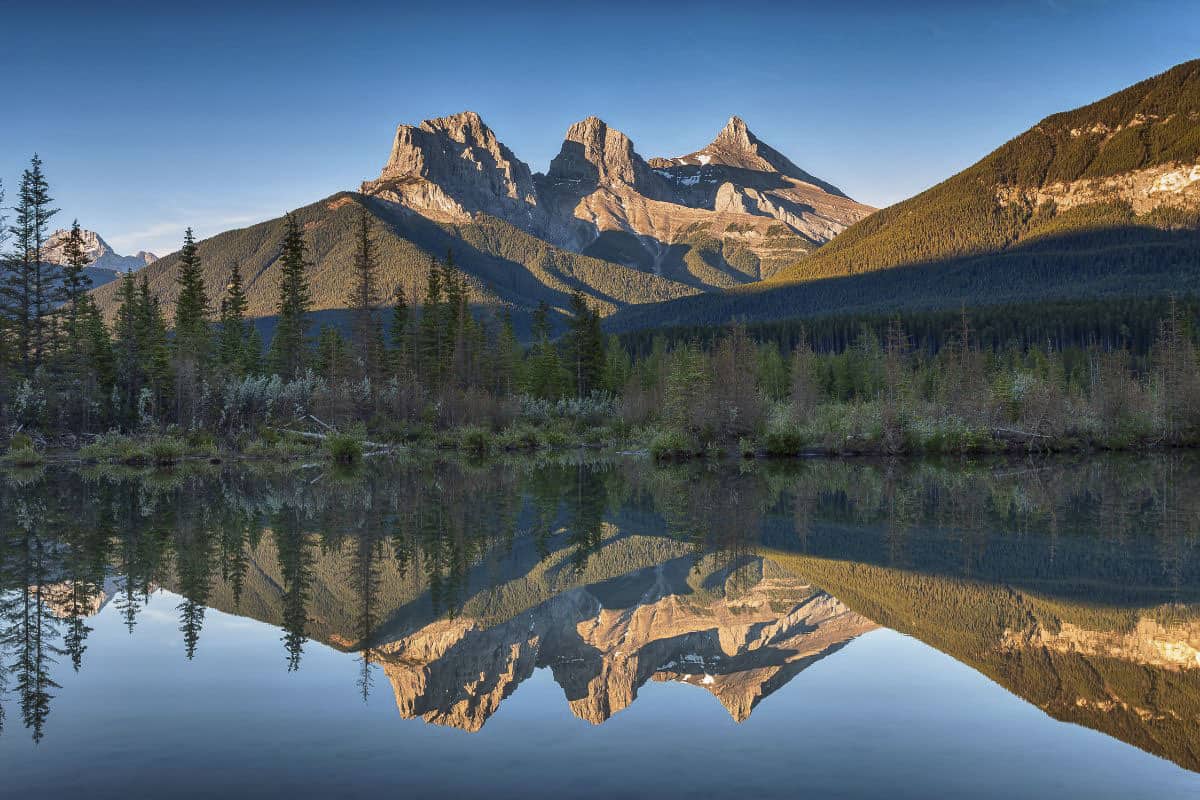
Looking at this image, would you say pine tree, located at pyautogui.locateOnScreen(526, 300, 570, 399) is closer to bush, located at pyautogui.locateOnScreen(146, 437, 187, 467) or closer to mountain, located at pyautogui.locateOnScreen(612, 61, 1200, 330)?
bush, located at pyautogui.locateOnScreen(146, 437, 187, 467)

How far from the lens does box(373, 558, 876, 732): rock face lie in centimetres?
854

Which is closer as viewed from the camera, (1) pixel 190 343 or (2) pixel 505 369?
(1) pixel 190 343

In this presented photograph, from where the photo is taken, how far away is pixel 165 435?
40.7 metres

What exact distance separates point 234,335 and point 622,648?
178ft

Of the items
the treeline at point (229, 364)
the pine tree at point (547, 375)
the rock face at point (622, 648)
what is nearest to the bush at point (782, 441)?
the treeline at point (229, 364)

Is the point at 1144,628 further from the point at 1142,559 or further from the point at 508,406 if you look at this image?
the point at 508,406

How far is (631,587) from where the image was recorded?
13562mm

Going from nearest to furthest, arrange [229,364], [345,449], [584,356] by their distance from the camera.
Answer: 1. [345,449]
2. [229,364]
3. [584,356]

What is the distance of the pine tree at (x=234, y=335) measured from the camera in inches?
2171

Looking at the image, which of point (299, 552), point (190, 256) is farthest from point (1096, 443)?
point (190, 256)

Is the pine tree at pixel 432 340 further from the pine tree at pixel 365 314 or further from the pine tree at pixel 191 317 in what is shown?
the pine tree at pixel 191 317

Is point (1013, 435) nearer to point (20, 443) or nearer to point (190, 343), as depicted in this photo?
point (190, 343)

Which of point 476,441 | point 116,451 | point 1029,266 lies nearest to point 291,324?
point 476,441

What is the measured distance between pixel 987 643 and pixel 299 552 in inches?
428
